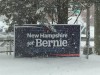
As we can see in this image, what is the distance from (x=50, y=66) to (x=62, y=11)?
9.52ft

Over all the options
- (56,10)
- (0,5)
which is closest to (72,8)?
(56,10)

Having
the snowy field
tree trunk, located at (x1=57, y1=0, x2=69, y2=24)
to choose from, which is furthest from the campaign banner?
tree trunk, located at (x1=57, y1=0, x2=69, y2=24)

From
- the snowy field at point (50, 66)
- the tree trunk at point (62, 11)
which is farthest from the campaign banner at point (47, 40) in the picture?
the tree trunk at point (62, 11)

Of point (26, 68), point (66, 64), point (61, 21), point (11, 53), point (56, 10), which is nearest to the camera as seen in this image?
point (26, 68)

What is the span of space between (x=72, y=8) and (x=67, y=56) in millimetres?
2014

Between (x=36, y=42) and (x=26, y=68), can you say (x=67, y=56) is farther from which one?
(x=26, y=68)

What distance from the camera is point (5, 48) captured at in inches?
656

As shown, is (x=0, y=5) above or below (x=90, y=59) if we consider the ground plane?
above

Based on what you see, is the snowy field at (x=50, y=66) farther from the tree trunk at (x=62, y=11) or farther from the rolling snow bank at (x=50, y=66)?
the tree trunk at (x=62, y=11)

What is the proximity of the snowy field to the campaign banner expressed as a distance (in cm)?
30

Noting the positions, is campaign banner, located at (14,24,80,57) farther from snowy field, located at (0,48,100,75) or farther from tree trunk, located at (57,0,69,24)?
tree trunk, located at (57,0,69,24)

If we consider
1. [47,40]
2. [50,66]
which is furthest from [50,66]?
[47,40]

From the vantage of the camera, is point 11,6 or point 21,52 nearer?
point 11,6

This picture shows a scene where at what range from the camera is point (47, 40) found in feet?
49.1
